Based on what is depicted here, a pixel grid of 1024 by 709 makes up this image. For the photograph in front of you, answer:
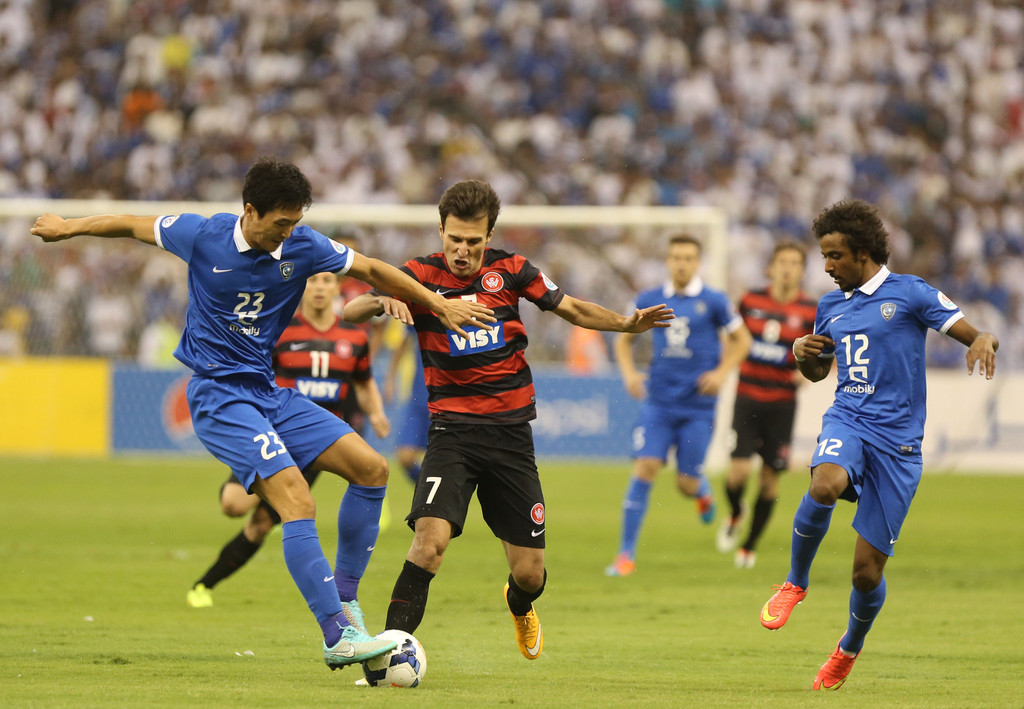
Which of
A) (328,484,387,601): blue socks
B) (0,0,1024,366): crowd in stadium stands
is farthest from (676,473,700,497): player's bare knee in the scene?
(0,0,1024,366): crowd in stadium stands

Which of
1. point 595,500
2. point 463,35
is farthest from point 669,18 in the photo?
Result: point 595,500

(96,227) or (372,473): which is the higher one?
(96,227)

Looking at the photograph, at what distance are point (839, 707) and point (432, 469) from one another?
200cm

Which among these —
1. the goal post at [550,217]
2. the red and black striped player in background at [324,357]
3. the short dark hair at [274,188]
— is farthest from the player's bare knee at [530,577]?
the goal post at [550,217]

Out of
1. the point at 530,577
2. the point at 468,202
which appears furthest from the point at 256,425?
the point at 530,577

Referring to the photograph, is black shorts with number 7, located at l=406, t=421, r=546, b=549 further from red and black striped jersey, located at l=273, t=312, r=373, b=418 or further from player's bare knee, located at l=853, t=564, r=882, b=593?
red and black striped jersey, located at l=273, t=312, r=373, b=418

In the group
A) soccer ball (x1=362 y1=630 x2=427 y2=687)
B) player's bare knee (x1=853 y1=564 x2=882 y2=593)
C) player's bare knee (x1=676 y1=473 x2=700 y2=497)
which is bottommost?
player's bare knee (x1=676 y1=473 x2=700 y2=497)

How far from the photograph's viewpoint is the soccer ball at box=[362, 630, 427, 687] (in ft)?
18.7

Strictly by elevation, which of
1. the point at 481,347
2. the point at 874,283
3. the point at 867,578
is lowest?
the point at 867,578

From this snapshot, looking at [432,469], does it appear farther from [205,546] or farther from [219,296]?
[205,546]

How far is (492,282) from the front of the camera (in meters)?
6.39

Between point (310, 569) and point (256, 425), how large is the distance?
2.31 ft

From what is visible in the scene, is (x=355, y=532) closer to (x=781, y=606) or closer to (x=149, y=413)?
(x=781, y=606)

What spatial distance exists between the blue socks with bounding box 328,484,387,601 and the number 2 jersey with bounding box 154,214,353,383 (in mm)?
786
